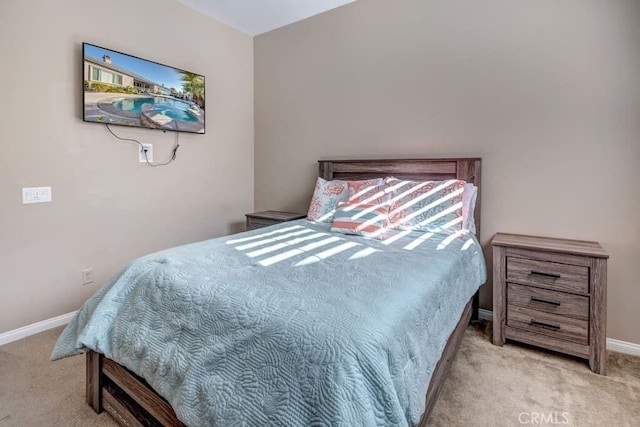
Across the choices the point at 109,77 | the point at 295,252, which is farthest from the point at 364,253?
the point at 109,77

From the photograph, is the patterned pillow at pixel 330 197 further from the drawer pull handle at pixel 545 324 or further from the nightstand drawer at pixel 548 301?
the drawer pull handle at pixel 545 324

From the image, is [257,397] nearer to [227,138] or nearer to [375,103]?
[375,103]

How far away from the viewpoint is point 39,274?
243 cm

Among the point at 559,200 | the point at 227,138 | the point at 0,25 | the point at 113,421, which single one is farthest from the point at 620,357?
the point at 0,25

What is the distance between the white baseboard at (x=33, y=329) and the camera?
2.26 metres

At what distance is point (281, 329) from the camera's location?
1035mm

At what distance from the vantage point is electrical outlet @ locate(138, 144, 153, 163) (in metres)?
2.95

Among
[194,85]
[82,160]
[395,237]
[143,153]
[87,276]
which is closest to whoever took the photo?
[395,237]

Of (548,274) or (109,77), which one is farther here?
(109,77)

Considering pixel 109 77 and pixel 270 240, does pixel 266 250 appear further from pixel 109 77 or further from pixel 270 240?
pixel 109 77

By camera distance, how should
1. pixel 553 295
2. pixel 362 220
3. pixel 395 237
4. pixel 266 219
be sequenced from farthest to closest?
pixel 266 219 < pixel 362 220 < pixel 395 237 < pixel 553 295

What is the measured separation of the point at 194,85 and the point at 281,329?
300cm

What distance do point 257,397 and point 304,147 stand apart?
9.73 ft

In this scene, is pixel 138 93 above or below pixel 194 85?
below
